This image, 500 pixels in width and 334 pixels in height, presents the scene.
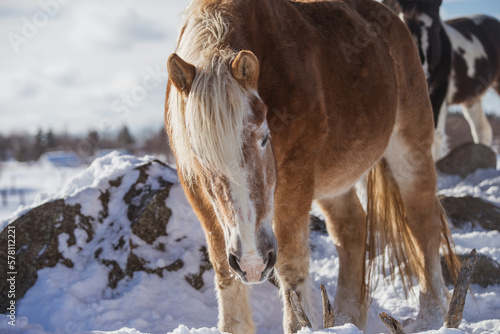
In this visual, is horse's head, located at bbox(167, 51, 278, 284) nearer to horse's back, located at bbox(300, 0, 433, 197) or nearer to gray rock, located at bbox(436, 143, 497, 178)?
horse's back, located at bbox(300, 0, 433, 197)

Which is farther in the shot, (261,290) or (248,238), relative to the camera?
(261,290)

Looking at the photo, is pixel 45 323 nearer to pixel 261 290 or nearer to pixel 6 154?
pixel 261 290

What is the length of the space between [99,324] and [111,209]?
117 cm

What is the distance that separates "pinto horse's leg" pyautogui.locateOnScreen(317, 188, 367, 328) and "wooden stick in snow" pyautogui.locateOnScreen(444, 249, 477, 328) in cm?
160

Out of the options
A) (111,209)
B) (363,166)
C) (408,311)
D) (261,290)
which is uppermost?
(363,166)

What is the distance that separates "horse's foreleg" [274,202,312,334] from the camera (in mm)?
2164

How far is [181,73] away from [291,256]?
3.56 ft

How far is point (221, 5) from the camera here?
215cm

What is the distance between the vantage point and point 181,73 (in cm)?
175

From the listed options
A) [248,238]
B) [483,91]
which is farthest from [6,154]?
[248,238]

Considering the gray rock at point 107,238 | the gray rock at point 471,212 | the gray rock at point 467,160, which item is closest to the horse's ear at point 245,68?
the gray rock at point 107,238

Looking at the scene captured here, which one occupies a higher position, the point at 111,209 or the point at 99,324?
the point at 111,209

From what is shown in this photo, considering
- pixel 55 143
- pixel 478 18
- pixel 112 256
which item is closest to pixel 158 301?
pixel 112 256

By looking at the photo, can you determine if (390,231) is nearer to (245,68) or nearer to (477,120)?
(245,68)
